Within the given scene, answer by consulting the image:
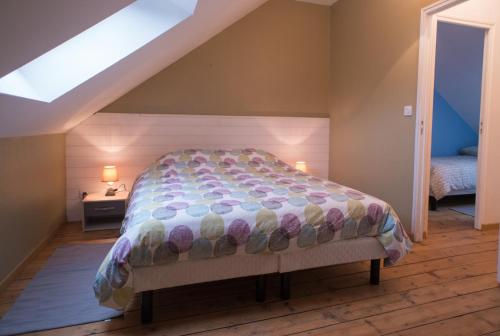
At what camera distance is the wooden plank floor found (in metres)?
1.56

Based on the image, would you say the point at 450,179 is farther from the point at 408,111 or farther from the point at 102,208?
the point at 102,208

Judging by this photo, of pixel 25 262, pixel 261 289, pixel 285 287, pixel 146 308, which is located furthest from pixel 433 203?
pixel 25 262

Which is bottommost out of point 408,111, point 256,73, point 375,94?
point 408,111

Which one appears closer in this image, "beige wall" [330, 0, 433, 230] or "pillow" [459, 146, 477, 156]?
"beige wall" [330, 0, 433, 230]

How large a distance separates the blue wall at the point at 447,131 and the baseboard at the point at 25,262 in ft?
17.3

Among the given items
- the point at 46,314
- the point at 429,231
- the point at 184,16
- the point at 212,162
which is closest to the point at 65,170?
the point at 212,162

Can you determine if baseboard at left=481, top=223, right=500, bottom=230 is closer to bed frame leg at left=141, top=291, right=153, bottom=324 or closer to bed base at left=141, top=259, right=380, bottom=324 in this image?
bed base at left=141, top=259, right=380, bottom=324

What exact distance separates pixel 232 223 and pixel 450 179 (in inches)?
124

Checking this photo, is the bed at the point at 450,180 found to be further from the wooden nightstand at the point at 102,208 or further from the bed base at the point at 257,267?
the wooden nightstand at the point at 102,208

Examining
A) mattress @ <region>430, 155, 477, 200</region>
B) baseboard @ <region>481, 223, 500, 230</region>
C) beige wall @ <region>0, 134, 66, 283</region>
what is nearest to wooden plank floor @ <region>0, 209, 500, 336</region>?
beige wall @ <region>0, 134, 66, 283</region>

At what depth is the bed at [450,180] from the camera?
12.0ft

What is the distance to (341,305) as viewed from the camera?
1.77 metres

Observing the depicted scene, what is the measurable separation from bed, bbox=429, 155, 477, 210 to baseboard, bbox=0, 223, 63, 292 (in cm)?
394

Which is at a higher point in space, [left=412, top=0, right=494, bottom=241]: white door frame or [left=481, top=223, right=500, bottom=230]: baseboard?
[left=412, top=0, right=494, bottom=241]: white door frame
